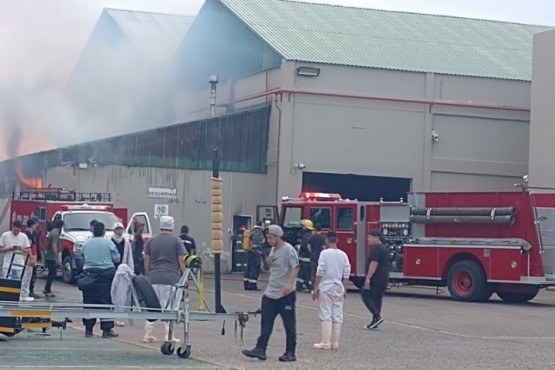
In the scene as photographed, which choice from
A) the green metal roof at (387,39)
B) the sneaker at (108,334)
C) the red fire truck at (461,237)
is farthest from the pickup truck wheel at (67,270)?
the sneaker at (108,334)

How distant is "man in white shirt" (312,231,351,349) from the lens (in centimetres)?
1536

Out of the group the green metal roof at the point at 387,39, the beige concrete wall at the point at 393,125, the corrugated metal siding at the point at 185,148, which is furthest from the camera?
the green metal roof at the point at 387,39

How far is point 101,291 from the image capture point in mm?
16047

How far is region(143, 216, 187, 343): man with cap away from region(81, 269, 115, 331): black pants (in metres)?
0.92

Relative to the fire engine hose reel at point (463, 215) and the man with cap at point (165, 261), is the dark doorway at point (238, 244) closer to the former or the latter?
the fire engine hose reel at point (463, 215)

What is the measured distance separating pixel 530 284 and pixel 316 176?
13537 millimetres

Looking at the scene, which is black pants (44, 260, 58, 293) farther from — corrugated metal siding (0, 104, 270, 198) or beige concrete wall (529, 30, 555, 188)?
beige concrete wall (529, 30, 555, 188)

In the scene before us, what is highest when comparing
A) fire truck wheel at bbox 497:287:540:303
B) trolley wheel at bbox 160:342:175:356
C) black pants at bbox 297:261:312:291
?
black pants at bbox 297:261:312:291

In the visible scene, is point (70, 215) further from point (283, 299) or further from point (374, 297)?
point (283, 299)

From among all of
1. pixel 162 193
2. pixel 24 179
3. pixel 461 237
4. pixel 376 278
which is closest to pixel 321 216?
pixel 461 237

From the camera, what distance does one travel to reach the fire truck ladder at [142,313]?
1311cm

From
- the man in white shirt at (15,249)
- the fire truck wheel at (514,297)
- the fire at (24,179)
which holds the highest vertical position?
the fire at (24,179)

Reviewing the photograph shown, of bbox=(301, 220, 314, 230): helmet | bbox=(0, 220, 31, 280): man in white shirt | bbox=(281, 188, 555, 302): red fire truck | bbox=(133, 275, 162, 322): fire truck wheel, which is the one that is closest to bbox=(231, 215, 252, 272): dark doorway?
bbox=(281, 188, 555, 302): red fire truck

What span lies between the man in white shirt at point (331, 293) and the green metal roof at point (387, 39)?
20.8 m
